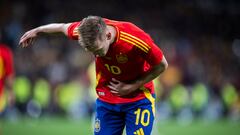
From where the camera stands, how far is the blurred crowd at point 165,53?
58.9 feet

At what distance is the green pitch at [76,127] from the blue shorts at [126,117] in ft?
19.5

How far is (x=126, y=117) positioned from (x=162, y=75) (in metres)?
12.0

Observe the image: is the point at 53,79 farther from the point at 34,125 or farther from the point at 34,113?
the point at 34,125

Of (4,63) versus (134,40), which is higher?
(134,40)

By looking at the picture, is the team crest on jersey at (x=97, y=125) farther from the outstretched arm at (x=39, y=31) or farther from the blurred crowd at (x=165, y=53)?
the blurred crowd at (x=165, y=53)

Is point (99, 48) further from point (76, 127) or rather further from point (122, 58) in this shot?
point (76, 127)

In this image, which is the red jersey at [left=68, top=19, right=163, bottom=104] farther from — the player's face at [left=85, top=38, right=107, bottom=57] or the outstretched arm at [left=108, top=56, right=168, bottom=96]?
the player's face at [left=85, top=38, right=107, bottom=57]

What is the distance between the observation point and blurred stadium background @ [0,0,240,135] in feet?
55.3

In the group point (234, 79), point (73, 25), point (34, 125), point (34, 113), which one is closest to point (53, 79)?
point (34, 113)

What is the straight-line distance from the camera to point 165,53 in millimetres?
20000

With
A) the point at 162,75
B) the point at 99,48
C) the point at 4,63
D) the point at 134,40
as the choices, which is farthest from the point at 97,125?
the point at 162,75

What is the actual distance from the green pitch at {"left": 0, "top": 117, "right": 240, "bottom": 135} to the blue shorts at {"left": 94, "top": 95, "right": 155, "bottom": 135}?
593 cm

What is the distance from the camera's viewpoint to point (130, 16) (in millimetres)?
22344

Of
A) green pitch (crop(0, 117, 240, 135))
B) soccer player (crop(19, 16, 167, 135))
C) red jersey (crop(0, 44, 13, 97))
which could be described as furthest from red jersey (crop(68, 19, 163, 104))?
green pitch (crop(0, 117, 240, 135))
